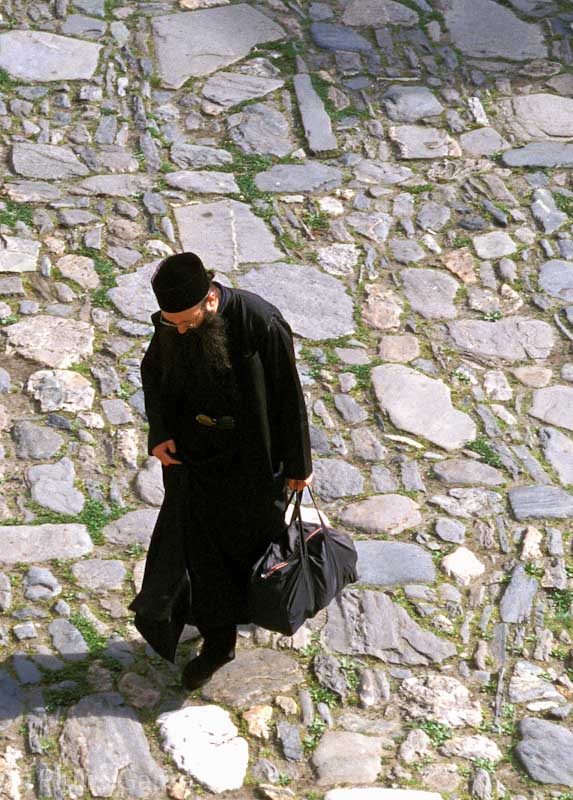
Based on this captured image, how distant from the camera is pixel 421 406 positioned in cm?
579

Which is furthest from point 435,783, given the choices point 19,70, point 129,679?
point 19,70

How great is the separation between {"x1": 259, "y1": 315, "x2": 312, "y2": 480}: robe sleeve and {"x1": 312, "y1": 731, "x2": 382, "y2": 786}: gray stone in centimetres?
94

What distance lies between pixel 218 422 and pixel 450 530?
5.36 ft

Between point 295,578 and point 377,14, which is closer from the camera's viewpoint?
point 295,578

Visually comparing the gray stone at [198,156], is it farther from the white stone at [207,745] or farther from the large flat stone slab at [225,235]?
the white stone at [207,745]

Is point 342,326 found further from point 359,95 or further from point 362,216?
point 359,95

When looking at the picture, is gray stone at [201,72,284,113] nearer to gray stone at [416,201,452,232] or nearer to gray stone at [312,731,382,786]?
gray stone at [416,201,452,232]

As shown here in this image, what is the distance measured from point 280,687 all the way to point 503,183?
4.52 m

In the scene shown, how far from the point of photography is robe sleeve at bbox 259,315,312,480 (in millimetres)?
3703

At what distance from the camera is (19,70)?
8.34 metres

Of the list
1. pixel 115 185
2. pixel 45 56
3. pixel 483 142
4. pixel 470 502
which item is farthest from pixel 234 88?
pixel 470 502

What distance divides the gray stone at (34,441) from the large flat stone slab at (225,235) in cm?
168

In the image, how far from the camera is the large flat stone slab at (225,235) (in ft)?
22.1

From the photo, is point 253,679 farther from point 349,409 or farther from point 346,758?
point 349,409
